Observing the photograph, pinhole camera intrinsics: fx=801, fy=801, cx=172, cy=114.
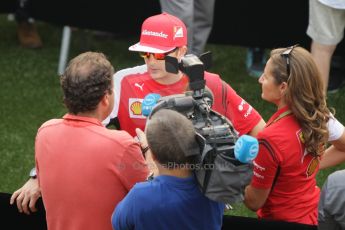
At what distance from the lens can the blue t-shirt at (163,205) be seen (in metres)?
2.88

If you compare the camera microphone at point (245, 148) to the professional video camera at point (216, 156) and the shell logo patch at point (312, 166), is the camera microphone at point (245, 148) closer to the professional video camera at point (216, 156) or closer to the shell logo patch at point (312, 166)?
the professional video camera at point (216, 156)

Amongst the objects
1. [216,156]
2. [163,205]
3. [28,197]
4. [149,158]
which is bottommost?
[28,197]

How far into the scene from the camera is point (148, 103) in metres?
3.70

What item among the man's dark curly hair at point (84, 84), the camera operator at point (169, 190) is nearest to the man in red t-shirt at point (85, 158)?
the man's dark curly hair at point (84, 84)

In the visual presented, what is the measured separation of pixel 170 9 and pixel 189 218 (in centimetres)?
362

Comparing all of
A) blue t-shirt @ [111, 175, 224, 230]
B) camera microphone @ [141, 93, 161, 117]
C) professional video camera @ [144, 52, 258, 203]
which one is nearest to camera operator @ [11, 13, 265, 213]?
camera microphone @ [141, 93, 161, 117]

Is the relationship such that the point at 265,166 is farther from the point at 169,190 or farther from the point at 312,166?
the point at 169,190

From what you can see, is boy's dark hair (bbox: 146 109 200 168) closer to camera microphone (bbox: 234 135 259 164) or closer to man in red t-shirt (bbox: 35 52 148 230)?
camera microphone (bbox: 234 135 259 164)

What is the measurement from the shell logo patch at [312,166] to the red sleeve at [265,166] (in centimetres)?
18

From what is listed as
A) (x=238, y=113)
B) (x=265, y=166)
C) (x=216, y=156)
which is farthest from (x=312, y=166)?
(x=216, y=156)

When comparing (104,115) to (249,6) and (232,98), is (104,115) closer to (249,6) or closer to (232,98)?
(232,98)

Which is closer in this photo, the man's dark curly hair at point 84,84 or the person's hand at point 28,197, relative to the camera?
the man's dark curly hair at point 84,84

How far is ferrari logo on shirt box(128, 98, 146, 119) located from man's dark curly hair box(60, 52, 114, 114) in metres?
0.94

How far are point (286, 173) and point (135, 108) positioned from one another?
38.2 inches
